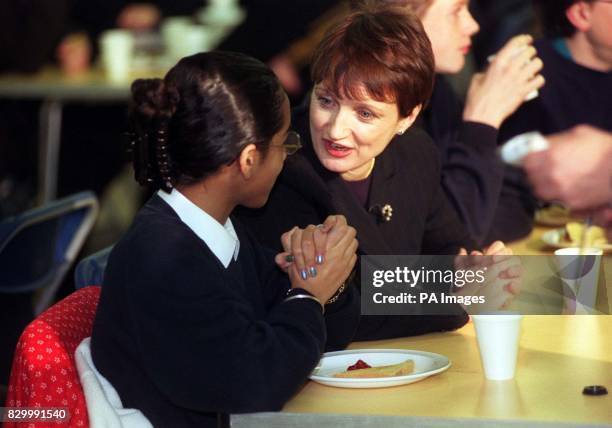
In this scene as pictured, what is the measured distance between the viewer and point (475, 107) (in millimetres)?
2568

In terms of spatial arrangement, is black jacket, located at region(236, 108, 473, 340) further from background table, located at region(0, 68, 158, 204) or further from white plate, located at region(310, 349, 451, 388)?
background table, located at region(0, 68, 158, 204)

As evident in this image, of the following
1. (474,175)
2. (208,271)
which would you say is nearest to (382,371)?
(208,271)

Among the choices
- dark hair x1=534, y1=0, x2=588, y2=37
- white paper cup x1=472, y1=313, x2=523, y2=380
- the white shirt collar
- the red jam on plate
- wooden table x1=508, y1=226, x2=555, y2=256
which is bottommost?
the red jam on plate

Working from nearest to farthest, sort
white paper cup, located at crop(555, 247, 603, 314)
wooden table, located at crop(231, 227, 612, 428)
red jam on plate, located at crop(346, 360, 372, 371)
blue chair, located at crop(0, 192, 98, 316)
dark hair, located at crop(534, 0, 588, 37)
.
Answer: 1. wooden table, located at crop(231, 227, 612, 428)
2. red jam on plate, located at crop(346, 360, 372, 371)
3. white paper cup, located at crop(555, 247, 603, 314)
4. dark hair, located at crop(534, 0, 588, 37)
5. blue chair, located at crop(0, 192, 98, 316)

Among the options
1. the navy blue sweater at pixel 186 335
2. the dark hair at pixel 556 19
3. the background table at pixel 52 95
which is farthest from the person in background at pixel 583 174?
the background table at pixel 52 95

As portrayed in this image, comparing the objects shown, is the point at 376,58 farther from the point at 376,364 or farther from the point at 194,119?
the point at 376,364

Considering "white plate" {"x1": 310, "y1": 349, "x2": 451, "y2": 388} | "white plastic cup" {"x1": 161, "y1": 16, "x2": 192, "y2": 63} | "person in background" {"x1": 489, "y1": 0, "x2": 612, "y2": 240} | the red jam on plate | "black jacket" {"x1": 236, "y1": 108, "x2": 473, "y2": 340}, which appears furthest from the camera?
"white plastic cup" {"x1": 161, "y1": 16, "x2": 192, "y2": 63}

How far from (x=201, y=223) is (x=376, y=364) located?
0.33 meters

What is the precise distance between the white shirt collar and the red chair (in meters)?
0.24

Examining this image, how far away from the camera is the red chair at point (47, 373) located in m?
1.63

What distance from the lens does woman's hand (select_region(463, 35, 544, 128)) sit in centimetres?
256

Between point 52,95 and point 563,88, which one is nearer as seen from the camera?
point 563,88

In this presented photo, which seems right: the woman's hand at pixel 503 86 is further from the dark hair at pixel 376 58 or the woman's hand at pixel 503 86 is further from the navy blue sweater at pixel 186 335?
the navy blue sweater at pixel 186 335

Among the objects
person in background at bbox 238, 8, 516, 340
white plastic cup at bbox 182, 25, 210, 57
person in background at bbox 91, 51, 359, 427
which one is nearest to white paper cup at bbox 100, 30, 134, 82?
white plastic cup at bbox 182, 25, 210, 57
